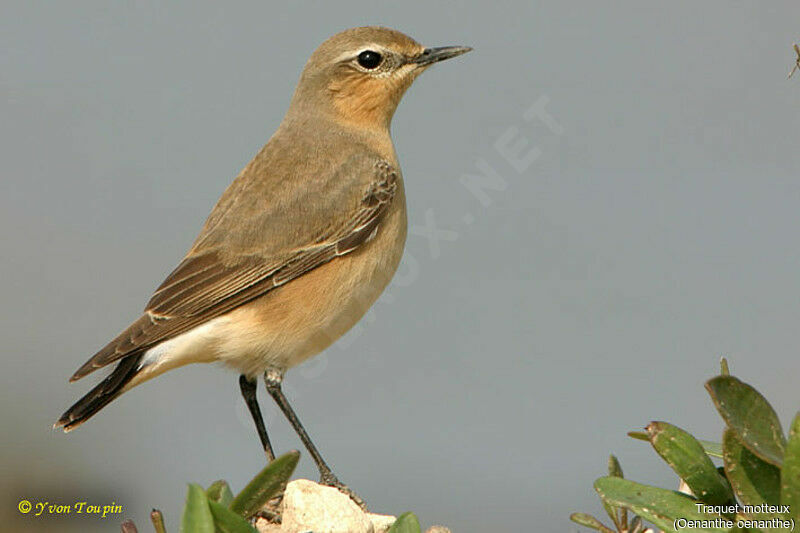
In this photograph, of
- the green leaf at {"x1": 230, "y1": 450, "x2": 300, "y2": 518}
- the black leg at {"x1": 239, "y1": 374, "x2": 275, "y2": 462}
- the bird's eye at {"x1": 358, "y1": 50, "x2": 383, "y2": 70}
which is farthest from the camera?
the bird's eye at {"x1": 358, "y1": 50, "x2": 383, "y2": 70}

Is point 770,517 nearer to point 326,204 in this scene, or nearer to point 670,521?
point 670,521

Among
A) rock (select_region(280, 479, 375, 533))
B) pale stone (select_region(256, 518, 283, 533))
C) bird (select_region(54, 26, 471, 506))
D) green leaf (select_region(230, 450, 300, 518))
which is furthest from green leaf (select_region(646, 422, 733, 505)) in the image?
bird (select_region(54, 26, 471, 506))

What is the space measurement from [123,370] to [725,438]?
12.2 feet

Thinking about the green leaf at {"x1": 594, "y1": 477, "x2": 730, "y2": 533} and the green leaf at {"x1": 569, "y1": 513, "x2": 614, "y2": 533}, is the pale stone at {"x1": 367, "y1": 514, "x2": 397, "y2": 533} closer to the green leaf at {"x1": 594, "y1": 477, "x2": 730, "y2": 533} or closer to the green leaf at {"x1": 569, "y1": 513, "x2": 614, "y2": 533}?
the green leaf at {"x1": 569, "y1": 513, "x2": 614, "y2": 533}

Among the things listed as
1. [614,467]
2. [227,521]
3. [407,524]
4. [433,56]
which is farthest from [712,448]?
[433,56]

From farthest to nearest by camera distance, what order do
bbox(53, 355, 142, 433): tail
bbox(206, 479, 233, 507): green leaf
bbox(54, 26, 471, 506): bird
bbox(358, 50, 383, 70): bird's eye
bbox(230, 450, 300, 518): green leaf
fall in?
1. bbox(358, 50, 383, 70): bird's eye
2. bbox(54, 26, 471, 506): bird
3. bbox(53, 355, 142, 433): tail
4. bbox(206, 479, 233, 507): green leaf
5. bbox(230, 450, 300, 518): green leaf

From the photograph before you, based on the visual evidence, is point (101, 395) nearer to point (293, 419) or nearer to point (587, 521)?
point (293, 419)

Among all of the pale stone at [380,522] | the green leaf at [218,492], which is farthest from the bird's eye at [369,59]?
the green leaf at [218,492]

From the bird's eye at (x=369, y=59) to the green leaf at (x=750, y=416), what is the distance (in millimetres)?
4603

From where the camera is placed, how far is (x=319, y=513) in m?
3.93

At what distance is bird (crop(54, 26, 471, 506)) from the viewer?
17.4ft

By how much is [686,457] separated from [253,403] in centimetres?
376

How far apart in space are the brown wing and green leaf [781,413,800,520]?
3638 millimetres

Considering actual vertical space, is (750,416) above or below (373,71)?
below
